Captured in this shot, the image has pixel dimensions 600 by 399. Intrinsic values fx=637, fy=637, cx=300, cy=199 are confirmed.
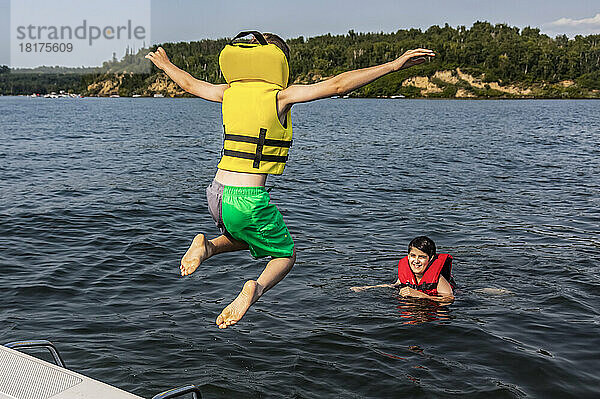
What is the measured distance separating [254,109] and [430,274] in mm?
7255

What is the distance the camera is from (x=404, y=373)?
364 inches

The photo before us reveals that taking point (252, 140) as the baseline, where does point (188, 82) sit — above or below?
above

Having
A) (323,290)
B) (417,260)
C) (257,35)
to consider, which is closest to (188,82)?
(257,35)

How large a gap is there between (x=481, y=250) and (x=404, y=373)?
7.57 metres

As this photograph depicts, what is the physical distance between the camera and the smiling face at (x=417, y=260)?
1153cm

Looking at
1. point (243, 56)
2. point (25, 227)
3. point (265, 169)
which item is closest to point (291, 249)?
point (265, 169)

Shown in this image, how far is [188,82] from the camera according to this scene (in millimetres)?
6281

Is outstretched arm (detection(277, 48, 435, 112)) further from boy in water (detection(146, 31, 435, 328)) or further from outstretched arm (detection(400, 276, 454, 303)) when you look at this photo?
outstretched arm (detection(400, 276, 454, 303))

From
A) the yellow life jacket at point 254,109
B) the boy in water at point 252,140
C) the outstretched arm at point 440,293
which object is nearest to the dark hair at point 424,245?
the outstretched arm at point 440,293

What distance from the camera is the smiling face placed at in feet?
37.8

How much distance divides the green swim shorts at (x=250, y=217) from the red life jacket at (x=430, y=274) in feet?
20.9

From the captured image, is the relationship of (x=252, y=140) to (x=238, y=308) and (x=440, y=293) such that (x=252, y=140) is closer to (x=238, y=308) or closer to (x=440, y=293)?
(x=238, y=308)

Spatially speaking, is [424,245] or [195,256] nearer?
[195,256]

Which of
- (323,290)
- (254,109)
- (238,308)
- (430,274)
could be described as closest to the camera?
(238,308)
